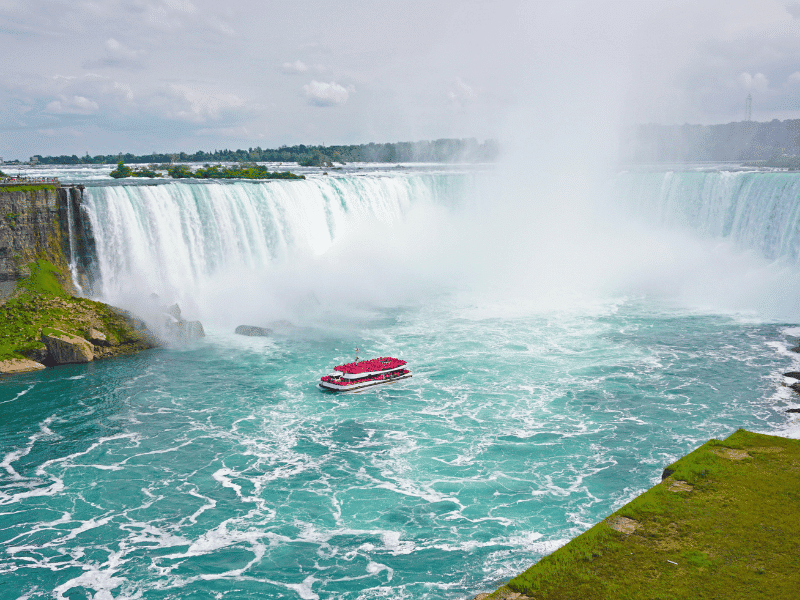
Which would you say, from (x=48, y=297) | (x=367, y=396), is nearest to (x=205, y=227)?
(x=48, y=297)

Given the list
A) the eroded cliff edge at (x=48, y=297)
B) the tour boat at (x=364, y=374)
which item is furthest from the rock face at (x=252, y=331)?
the tour boat at (x=364, y=374)

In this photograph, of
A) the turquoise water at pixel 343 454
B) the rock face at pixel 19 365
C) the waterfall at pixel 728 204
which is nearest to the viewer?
the turquoise water at pixel 343 454

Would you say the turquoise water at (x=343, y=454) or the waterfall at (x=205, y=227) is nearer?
the turquoise water at (x=343, y=454)

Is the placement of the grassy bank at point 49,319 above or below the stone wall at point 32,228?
below

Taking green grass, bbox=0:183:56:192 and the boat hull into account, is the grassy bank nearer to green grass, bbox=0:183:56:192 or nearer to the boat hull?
green grass, bbox=0:183:56:192

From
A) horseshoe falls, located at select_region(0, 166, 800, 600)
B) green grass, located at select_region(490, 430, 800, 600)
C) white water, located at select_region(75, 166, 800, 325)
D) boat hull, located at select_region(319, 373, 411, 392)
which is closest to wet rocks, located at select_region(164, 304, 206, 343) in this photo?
horseshoe falls, located at select_region(0, 166, 800, 600)

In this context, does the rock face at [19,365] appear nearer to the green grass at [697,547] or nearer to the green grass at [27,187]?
the green grass at [27,187]

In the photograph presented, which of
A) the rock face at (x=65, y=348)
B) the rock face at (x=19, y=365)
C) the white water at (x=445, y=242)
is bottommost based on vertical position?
the rock face at (x=19, y=365)

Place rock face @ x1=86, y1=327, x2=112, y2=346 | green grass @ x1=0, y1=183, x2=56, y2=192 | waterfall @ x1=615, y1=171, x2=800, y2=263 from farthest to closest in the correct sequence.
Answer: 1. waterfall @ x1=615, y1=171, x2=800, y2=263
2. green grass @ x1=0, y1=183, x2=56, y2=192
3. rock face @ x1=86, y1=327, x2=112, y2=346
